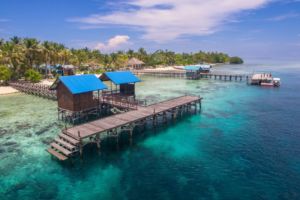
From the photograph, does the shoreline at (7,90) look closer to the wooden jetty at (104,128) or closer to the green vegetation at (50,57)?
the green vegetation at (50,57)

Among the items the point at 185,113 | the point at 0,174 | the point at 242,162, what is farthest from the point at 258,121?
the point at 0,174

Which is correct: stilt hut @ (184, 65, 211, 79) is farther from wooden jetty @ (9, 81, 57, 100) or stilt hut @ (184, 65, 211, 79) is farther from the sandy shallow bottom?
the sandy shallow bottom

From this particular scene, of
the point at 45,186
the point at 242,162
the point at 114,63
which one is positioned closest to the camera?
the point at 45,186

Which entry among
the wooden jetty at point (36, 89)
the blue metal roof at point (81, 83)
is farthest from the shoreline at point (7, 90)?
the blue metal roof at point (81, 83)

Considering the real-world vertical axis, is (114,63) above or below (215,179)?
above

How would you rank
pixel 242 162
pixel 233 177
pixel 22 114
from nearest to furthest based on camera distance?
pixel 233 177, pixel 242 162, pixel 22 114

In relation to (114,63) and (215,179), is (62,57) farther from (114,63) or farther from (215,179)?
(215,179)
